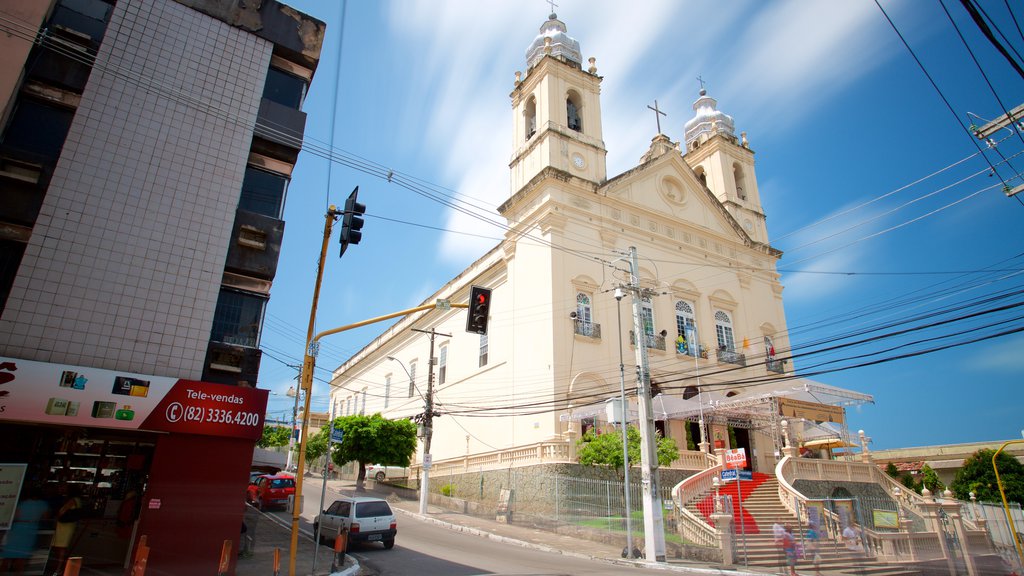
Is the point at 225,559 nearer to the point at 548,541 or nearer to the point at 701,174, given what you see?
the point at 548,541

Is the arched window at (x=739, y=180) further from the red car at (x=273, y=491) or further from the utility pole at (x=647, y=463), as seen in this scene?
the red car at (x=273, y=491)

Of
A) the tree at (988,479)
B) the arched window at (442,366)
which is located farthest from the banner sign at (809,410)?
the arched window at (442,366)

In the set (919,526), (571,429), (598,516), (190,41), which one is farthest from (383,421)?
(919,526)

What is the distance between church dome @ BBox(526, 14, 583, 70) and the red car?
943 inches

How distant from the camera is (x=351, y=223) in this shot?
11.0 m

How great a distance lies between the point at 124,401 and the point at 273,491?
42.8 ft

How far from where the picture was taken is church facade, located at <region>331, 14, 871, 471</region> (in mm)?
24547

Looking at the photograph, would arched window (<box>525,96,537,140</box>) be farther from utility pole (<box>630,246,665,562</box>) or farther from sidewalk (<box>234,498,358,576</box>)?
sidewalk (<box>234,498,358,576</box>)

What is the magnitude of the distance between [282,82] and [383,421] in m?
20.4

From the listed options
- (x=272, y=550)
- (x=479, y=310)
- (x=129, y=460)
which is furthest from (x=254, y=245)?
(x=272, y=550)

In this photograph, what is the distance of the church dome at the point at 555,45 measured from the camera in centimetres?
3234

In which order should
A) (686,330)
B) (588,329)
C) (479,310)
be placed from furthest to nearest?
(686,330), (588,329), (479,310)

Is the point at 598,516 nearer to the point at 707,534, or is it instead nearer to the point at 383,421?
the point at 707,534

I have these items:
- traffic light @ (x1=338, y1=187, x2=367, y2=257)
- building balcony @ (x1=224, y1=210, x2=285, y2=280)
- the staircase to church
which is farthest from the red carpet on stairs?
building balcony @ (x1=224, y1=210, x2=285, y2=280)
